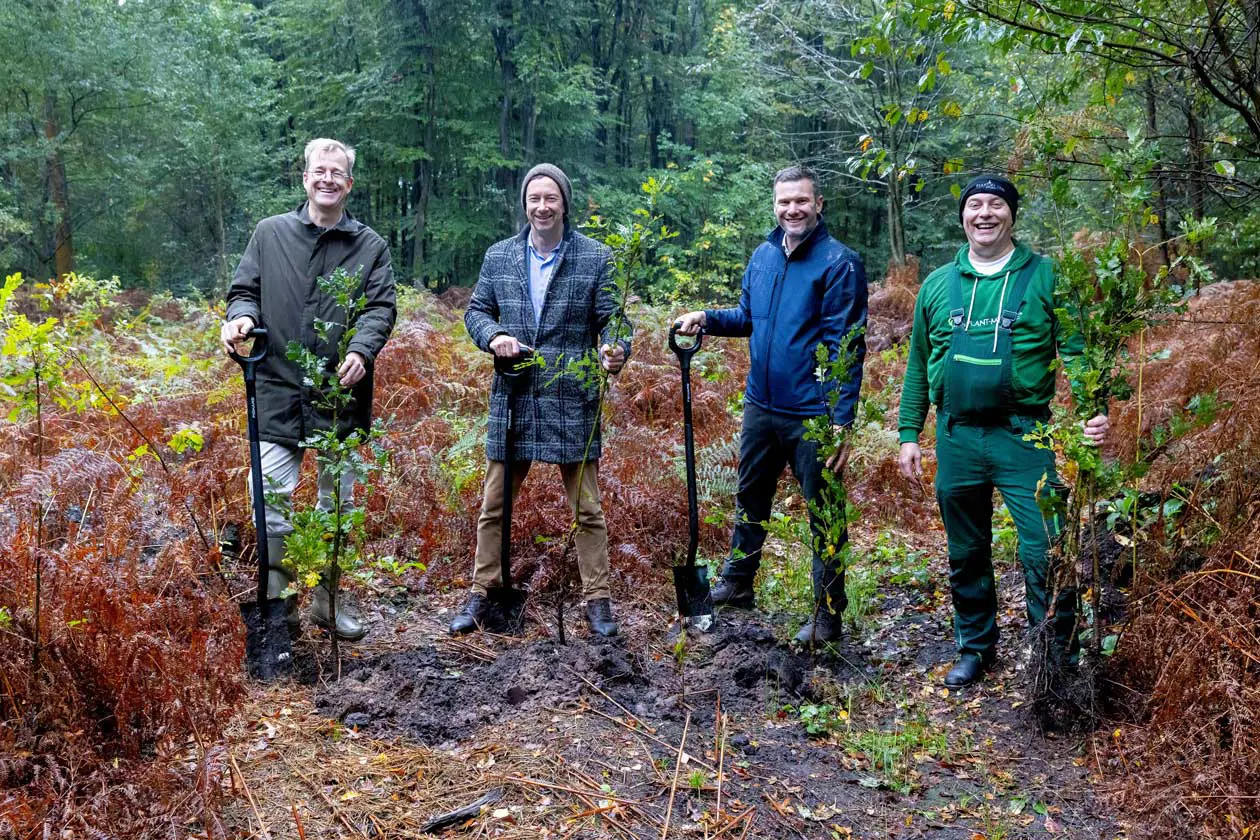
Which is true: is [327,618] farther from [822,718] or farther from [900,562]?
[900,562]

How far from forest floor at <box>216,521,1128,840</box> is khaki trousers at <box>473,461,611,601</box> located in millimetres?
320

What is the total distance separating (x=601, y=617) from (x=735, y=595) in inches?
35.3

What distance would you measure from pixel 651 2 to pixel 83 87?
52.1ft

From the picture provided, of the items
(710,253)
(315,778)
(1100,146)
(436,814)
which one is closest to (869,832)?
(436,814)

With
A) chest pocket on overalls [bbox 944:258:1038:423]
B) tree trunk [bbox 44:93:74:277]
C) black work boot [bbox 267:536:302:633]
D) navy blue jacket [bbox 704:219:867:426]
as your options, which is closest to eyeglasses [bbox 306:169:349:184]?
black work boot [bbox 267:536:302:633]

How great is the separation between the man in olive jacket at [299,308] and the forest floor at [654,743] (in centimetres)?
82

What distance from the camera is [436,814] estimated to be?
2818 mm

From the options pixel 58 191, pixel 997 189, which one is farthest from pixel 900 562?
pixel 58 191

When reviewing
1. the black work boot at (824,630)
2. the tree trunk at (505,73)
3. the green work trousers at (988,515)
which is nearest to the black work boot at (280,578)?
the black work boot at (824,630)

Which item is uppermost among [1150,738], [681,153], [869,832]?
[681,153]

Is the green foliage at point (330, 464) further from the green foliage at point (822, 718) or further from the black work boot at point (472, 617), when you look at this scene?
the green foliage at point (822, 718)

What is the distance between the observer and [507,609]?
4.48 metres

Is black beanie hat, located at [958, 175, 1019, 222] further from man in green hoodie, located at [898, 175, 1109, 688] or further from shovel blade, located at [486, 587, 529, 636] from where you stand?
shovel blade, located at [486, 587, 529, 636]

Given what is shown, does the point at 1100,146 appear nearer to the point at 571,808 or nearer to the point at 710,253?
the point at 571,808
